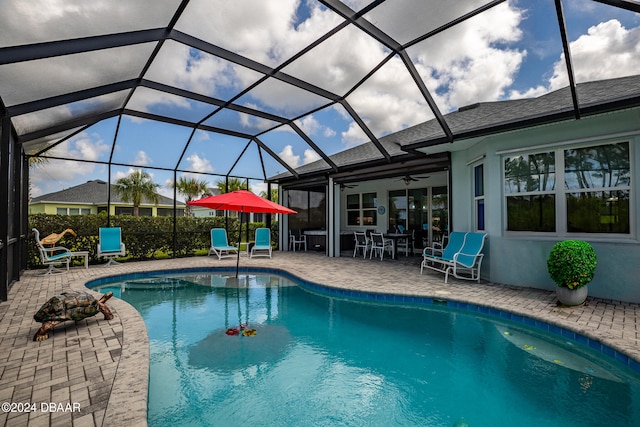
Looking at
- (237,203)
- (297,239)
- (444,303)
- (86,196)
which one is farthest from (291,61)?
(86,196)

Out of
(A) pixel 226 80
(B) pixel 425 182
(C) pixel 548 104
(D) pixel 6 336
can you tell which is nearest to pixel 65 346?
(D) pixel 6 336

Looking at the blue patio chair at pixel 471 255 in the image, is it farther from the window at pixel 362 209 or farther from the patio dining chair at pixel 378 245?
the window at pixel 362 209

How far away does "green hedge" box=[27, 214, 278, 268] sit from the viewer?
8.71 meters

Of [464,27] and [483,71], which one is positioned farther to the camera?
[483,71]

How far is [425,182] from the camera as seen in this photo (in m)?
11.8

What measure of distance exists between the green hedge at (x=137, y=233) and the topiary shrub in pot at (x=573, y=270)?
406 inches

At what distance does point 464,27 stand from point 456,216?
432 cm

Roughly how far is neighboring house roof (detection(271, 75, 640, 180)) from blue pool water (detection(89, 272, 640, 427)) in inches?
137

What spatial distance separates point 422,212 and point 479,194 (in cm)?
505

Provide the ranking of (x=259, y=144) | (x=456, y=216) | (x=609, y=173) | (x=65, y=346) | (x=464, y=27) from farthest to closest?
(x=259, y=144)
(x=456, y=216)
(x=609, y=173)
(x=464, y=27)
(x=65, y=346)

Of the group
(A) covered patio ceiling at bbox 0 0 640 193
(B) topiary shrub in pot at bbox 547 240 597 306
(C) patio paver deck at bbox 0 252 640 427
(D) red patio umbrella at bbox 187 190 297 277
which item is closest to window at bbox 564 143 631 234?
(B) topiary shrub in pot at bbox 547 240 597 306

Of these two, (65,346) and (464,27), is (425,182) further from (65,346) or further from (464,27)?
(65,346)

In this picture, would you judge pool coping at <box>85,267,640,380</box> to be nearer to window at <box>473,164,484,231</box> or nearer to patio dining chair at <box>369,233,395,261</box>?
window at <box>473,164,484,231</box>

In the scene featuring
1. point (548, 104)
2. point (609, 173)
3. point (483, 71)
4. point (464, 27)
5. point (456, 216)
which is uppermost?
point (464, 27)
